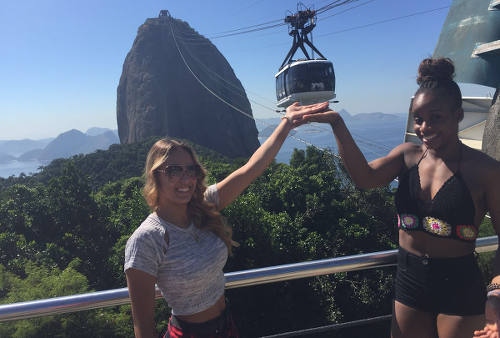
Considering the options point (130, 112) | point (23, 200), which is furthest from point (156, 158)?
point (130, 112)

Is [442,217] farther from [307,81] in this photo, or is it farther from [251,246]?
[251,246]

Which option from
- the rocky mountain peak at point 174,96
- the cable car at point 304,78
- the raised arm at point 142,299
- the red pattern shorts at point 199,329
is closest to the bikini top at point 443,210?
the red pattern shorts at point 199,329

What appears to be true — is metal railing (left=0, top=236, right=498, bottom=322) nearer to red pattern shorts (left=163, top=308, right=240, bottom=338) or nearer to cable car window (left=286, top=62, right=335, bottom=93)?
red pattern shorts (left=163, top=308, right=240, bottom=338)

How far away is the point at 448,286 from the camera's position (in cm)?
160

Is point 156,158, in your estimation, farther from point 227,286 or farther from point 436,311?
point 436,311

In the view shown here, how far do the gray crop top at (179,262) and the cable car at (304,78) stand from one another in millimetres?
10880

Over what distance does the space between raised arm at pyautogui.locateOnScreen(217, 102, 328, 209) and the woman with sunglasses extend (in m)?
0.14

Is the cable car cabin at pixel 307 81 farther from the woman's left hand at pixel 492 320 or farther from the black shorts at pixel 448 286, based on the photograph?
the woman's left hand at pixel 492 320

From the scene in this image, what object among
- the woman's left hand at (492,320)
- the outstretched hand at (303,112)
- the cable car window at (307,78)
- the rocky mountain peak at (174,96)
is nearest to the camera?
the woman's left hand at (492,320)

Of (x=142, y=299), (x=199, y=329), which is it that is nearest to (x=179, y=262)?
(x=142, y=299)

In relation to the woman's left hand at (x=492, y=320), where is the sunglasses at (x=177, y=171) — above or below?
above

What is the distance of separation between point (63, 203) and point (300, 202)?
15922 millimetres

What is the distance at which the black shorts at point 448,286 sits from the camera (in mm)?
1584

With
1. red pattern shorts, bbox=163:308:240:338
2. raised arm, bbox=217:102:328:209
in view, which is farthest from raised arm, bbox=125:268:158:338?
raised arm, bbox=217:102:328:209
